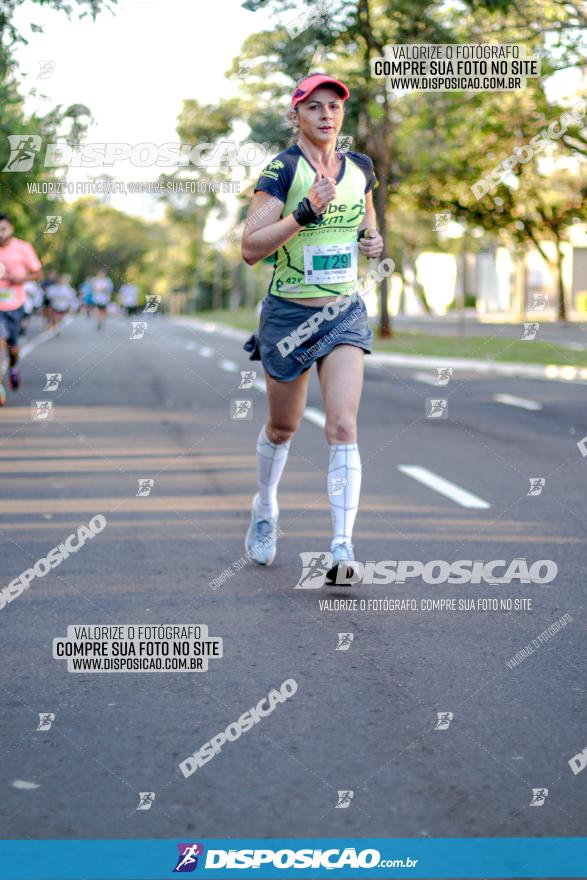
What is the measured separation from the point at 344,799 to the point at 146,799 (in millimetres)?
471

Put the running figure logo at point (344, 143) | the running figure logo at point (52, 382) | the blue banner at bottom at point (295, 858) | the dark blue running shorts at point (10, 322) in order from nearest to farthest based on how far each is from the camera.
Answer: the blue banner at bottom at point (295, 858) → the running figure logo at point (344, 143) → the dark blue running shorts at point (10, 322) → the running figure logo at point (52, 382)

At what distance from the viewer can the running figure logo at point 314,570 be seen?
5.65m

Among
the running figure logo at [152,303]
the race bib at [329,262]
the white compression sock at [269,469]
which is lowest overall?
the white compression sock at [269,469]

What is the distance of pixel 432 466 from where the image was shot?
10.0m

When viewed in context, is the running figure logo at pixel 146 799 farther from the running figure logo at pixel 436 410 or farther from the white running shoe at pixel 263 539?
the running figure logo at pixel 436 410

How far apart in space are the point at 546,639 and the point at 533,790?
61.6 inches

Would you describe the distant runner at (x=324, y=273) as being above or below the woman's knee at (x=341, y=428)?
above

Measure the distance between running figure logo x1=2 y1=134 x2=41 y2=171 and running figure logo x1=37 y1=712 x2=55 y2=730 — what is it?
390 inches

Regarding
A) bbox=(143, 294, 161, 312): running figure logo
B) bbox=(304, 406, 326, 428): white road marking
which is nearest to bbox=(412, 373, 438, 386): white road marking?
bbox=(304, 406, 326, 428): white road marking

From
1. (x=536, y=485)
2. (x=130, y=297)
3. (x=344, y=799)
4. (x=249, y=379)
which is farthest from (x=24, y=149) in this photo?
(x=344, y=799)

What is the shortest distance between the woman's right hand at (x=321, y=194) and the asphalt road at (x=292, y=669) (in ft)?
4.99

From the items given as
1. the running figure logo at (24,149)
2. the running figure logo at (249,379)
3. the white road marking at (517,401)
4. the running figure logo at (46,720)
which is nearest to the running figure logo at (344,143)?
the running figure logo at (249,379)

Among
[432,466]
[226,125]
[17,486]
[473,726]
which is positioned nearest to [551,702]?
[473,726]

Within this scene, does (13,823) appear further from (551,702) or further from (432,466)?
(432,466)
